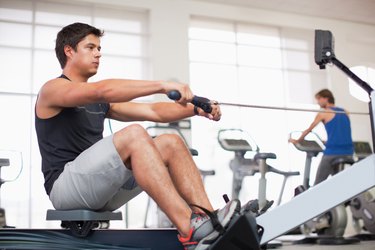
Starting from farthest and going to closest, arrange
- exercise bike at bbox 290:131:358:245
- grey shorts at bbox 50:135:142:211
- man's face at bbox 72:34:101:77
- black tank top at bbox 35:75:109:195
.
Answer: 1. exercise bike at bbox 290:131:358:245
2. man's face at bbox 72:34:101:77
3. black tank top at bbox 35:75:109:195
4. grey shorts at bbox 50:135:142:211

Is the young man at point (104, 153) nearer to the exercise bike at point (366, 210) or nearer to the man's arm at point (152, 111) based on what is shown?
the man's arm at point (152, 111)

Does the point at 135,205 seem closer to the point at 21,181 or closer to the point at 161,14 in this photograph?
the point at 21,181

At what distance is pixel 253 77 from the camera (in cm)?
809

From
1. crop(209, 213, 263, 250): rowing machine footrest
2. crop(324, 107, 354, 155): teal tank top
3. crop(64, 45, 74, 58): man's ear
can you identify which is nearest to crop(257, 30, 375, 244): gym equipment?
crop(209, 213, 263, 250): rowing machine footrest

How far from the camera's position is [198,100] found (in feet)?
5.99

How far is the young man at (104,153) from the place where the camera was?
1689mm

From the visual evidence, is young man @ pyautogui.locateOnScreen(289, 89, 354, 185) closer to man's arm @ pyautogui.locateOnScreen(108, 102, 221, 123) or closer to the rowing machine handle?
man's arm @ pyautogui.locateOnScreen(108, 102, 221, 123)

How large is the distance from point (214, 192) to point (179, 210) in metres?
5.53

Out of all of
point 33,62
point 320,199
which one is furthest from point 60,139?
point 33,62

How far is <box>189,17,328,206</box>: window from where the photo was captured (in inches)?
291

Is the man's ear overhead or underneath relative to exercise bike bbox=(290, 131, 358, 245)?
overhead

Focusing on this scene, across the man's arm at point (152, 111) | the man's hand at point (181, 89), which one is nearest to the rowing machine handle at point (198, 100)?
the man's hand at point (181, 89)

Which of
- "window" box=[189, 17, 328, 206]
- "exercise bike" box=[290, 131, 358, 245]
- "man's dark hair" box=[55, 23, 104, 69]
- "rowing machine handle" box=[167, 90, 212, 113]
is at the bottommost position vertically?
"exercise bike" box=[290, 131, 358, 245]

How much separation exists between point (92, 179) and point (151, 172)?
259 mm
